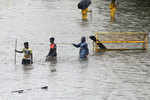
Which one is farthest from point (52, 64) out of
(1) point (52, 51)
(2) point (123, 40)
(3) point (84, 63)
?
(2) point (123, 40)

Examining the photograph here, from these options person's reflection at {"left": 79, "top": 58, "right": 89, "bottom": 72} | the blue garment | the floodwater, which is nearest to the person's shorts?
the floodwater

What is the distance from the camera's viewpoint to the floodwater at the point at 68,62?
1672 cm

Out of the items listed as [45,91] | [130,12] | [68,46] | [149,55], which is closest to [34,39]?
[68,46]

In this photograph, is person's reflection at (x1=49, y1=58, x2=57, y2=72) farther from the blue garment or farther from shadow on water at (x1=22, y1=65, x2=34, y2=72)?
the blue garment

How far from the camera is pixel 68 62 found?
20.7m

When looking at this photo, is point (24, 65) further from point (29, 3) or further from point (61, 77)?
point (29, 3)

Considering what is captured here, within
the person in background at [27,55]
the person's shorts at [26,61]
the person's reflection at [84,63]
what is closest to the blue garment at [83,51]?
the person's reflection at [84,63]

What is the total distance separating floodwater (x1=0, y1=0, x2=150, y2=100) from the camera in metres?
16.7

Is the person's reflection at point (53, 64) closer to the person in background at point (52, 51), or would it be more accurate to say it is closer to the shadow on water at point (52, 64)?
the shadow on water at point (52, 64)

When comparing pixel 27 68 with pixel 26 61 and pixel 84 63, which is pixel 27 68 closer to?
pixel 26 61

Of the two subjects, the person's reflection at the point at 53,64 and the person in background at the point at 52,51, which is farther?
the person in background at the point at 52,51

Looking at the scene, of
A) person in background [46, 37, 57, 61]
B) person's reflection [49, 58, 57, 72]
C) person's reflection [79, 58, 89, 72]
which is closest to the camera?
person's reflection [49, 58, 57, 72]

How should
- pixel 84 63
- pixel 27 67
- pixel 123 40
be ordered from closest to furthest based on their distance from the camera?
1. pixel 27 67
2. pixel 84 63
3. pixel 123 40

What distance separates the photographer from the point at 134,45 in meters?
23.4
